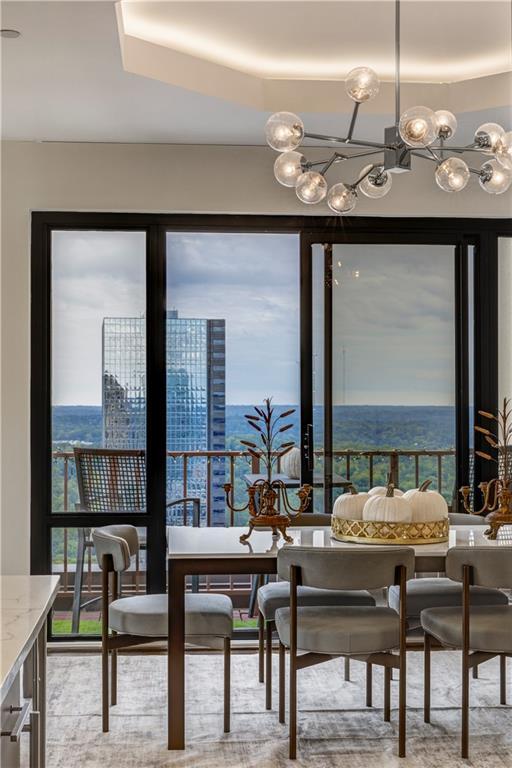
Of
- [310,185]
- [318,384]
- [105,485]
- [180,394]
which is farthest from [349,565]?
[180,394]

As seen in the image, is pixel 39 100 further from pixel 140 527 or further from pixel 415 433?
pixel 415 433

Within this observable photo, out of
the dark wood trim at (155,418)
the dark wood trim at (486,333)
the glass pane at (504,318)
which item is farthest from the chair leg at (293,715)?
the glass pane at (504,318)

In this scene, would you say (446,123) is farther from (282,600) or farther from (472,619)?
(282,600)

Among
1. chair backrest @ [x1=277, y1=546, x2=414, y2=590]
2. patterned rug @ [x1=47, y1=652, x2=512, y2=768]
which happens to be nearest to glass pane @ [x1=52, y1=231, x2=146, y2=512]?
patterned rug @ [x1=47, y1=652, x2=512, y2=768]

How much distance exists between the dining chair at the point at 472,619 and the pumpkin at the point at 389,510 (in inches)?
11.7

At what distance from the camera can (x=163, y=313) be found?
466 centimetres

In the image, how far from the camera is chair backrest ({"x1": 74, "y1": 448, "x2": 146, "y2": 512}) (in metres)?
4.63

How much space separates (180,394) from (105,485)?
1.07 m

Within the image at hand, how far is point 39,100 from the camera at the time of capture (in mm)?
3832

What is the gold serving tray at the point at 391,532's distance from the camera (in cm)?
338

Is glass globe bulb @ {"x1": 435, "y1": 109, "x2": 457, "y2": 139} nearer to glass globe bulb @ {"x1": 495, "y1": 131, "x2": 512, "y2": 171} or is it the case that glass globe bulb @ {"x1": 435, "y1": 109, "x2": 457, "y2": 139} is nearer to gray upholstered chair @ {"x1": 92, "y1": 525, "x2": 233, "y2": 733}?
glass globe bulb @ {"x1": 495, "y1": 131, "x2": 512, "y2": 171}

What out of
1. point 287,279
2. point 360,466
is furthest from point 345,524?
point 287,279

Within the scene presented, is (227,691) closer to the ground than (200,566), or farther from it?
closer to the ground

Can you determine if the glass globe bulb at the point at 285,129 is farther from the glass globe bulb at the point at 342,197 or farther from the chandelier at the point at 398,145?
the glass globe bulb at the point at 342,197
